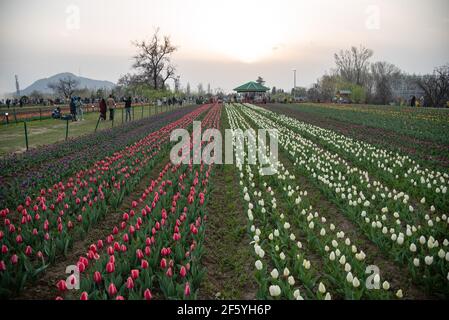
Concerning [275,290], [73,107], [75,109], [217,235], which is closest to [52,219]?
[217,235]

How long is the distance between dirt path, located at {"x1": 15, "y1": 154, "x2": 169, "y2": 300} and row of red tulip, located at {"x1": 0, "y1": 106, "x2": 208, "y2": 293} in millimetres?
123

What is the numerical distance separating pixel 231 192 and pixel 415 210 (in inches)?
152

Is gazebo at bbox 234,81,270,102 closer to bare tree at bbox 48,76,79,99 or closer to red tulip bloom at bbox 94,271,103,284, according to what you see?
bare tree at bbox 48,76,79,99

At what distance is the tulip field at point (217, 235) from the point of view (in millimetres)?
3637

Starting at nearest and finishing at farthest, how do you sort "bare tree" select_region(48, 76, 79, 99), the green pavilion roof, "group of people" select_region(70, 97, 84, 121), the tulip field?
the tulip field, "group of people" select_region(70, 97, 84, 121), the green pavilion roof, "bare tree" select_region(48, 76, 79, 99)

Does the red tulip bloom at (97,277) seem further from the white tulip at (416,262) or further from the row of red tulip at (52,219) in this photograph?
the white tulip at (416,262)

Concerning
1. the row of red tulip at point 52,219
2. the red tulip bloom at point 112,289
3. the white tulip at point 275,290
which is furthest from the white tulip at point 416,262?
the row of red tulip at point 52,219

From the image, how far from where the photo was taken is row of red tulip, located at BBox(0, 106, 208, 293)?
383 cm

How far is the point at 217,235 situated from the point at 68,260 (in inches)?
91.2

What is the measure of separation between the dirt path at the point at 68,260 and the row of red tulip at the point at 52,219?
0.12m

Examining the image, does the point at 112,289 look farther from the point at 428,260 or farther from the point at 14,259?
the point at 428,260

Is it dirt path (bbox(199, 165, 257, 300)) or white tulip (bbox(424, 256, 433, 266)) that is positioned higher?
white tulip (bbox(424, 256, 433, 266))

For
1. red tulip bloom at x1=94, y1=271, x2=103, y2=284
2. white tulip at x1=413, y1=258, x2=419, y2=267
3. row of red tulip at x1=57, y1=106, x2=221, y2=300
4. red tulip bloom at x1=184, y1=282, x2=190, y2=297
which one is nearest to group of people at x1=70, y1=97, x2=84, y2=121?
row of red tulip at x1=57, y1=106, x2=221, y2=300

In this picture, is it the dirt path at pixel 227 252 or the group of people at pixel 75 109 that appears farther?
the group of people at pixel 75 109
